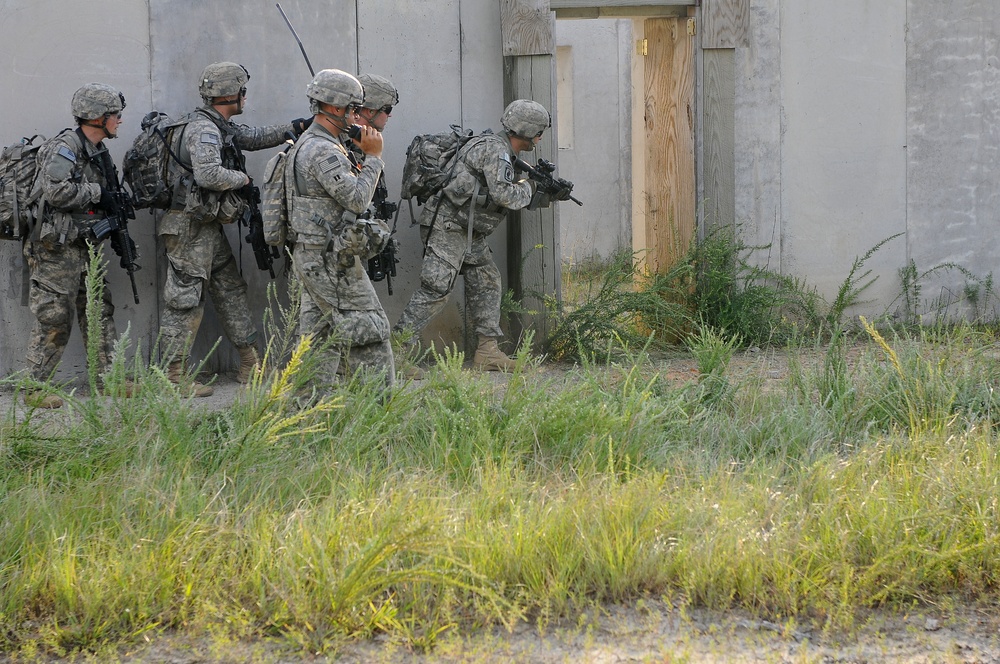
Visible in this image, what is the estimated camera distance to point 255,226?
6348 millimetres

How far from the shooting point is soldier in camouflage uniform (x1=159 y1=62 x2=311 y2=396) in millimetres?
6062

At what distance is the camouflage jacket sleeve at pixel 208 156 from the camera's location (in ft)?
19.7

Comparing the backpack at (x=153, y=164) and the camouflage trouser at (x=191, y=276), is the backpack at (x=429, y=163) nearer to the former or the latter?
the camouflage trouser at (x=191, y=276)

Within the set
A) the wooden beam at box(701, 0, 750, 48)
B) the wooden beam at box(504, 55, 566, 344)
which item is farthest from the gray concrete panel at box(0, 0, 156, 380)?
the wooden beam at box(701, 0, 750, 48)

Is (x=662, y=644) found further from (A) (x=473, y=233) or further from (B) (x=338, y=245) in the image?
(A) (x=473, y=233)

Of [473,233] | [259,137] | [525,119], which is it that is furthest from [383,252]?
Answer: [525,119]

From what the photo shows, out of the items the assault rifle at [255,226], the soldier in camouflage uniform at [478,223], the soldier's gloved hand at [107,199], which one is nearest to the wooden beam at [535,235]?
the soldier in camouflage uniform at [478,223]

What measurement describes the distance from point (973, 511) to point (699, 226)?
408cm

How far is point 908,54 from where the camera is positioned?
7.80 meters

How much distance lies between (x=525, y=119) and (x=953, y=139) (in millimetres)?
3372

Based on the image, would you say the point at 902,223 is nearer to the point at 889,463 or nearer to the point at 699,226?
the point at 699,226

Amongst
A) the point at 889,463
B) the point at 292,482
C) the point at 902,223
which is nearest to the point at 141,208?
the point at 292,482

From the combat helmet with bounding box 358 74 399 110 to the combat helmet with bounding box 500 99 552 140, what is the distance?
2.32 ft

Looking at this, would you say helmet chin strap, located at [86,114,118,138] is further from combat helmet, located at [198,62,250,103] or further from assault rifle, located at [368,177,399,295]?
assault rifle, located at [368,177,399,295]
